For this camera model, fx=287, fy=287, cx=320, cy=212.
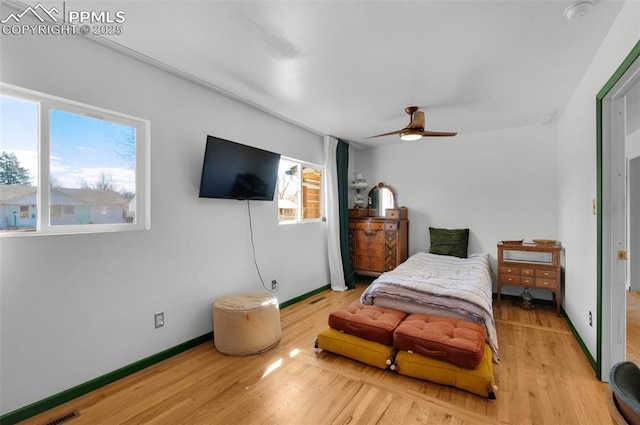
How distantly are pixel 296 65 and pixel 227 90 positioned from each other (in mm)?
928

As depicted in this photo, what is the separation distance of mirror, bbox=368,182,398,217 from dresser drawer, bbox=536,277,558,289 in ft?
7.79

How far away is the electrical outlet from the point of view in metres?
2.51

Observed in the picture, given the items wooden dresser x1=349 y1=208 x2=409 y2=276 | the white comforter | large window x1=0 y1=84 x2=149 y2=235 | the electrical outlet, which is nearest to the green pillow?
wooden dresser x1=349 y1=208 x2=409 y2=276

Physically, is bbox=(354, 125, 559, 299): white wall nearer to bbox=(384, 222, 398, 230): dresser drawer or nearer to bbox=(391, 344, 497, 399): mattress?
bbox=(384, 222, 398, 230): dresser drawer

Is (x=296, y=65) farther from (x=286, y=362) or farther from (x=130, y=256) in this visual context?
(x=286, y=362)

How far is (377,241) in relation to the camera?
16.2ft

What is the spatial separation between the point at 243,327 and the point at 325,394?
0.97m

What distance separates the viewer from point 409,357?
231 cm

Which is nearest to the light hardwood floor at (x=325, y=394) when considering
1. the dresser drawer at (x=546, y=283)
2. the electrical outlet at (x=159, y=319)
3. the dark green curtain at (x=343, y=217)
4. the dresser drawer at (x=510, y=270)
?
the electrical outlet at (x=159, y=319)

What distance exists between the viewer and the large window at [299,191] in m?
4.12

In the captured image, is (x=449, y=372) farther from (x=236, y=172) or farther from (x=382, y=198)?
(x=382, y=198)

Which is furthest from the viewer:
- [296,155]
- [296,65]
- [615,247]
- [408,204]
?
[408,204]

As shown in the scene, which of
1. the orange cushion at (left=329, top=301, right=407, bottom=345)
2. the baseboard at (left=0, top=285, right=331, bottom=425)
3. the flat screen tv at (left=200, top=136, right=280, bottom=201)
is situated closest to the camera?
the baseboard at (left=0, top=285, right=331, bottom=425)

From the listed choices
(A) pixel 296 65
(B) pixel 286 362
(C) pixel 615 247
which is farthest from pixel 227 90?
(C) pixel 615 247
